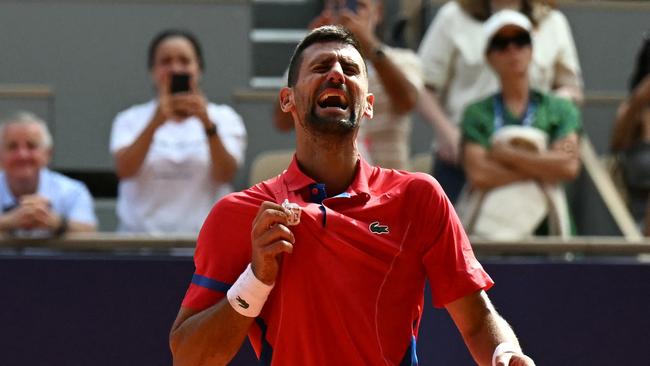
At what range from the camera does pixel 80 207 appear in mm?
6180

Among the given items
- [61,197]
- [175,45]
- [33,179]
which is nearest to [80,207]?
[61,197]

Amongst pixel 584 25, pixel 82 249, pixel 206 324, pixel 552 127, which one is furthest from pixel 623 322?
pixel 584 25

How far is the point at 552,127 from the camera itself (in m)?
6.41

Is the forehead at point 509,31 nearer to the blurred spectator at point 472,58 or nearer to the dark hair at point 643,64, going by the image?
the blurred spectator at point 472,58

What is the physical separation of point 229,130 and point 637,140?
2.29 metres

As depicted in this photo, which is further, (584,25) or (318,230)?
(584,25)

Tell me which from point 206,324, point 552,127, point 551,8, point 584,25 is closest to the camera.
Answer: point 206,324

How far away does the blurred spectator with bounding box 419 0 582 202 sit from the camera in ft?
22.4

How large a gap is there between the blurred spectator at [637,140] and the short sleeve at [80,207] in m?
2.89

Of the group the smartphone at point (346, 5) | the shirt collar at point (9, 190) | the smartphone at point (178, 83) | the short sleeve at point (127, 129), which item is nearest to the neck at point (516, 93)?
the smartphone at point (346, 5)

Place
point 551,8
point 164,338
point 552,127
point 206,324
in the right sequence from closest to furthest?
point 206,324, point 164,338, point 552,127, point 551,8

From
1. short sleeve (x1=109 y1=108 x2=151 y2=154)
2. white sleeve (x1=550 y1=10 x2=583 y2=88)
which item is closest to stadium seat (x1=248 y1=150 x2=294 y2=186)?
short sleeve (x1=109 y1=108 x2=151 y2=154)

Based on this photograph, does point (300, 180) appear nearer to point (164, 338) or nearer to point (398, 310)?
point (398, 310)

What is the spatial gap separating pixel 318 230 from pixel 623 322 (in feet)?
8.12
